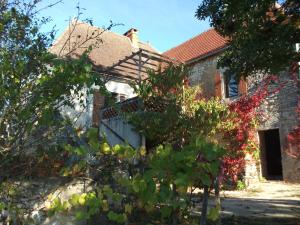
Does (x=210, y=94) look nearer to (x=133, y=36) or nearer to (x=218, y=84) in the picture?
(x=218, y=84)

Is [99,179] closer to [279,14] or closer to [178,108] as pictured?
[279,14]

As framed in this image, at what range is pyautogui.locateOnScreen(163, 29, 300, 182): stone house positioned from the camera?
13945 millimetres

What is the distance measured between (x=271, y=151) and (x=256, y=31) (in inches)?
433

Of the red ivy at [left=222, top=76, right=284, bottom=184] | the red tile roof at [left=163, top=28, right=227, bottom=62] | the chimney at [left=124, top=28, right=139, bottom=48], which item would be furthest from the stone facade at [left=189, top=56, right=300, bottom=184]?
the chimney at [left=124, top=28, right=139, bottom=48]

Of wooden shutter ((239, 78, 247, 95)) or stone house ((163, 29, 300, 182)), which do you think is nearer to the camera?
stone house ((163, 29, 300, 182))

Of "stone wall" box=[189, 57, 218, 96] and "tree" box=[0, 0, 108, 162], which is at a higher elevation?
"stone wall" box=[189, 57, 218, 96]

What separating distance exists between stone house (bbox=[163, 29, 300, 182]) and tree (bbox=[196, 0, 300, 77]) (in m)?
4.22

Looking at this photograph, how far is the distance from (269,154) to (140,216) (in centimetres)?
1212

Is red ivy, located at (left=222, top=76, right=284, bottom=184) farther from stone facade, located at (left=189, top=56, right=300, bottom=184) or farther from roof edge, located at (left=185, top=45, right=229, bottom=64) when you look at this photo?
roof edge, located at (left=185, top=45, right=229, bottom=64)

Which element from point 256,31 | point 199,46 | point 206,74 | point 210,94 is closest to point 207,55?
point 206,74

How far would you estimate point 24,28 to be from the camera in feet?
12.3

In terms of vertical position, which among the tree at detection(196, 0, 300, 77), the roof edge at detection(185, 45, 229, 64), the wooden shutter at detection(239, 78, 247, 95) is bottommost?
the tree at detection(196, 0, 300, 77)

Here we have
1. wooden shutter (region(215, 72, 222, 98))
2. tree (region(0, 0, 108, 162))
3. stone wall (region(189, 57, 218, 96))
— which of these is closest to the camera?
tree (region(0, 0, 108, 162))

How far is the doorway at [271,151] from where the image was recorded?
1552cm
